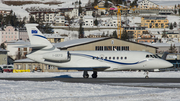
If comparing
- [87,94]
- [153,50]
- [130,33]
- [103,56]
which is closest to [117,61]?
[103,56]

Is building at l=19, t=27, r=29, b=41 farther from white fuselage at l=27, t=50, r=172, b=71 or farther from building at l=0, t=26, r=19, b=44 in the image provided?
white fuselage at l=27, t=50, r=172, b=71

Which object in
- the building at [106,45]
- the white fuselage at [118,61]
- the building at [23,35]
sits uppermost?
the white fuselage at [118,61]

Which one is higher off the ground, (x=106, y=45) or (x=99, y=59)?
(x=99, y=59)

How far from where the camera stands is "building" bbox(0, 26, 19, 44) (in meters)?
189

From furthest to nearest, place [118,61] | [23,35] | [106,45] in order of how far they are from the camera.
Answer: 1. [23,35]
2. [106,45]
3. [118,61]

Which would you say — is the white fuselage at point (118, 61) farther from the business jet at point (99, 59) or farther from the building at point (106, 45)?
the building at point (106, 45)

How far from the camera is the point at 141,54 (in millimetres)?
35969

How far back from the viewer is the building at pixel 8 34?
7431 inches

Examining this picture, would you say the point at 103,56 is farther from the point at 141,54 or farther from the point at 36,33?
the point at 36,33

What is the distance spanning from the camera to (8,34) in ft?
627

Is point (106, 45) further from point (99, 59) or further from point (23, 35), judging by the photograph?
point (23, 35)

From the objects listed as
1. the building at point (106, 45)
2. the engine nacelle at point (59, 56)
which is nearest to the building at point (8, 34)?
the building at point (106, 45)

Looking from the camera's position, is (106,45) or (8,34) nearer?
(106,45)

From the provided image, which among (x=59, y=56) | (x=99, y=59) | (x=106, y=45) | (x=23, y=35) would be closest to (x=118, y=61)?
(x=99, y=59)
